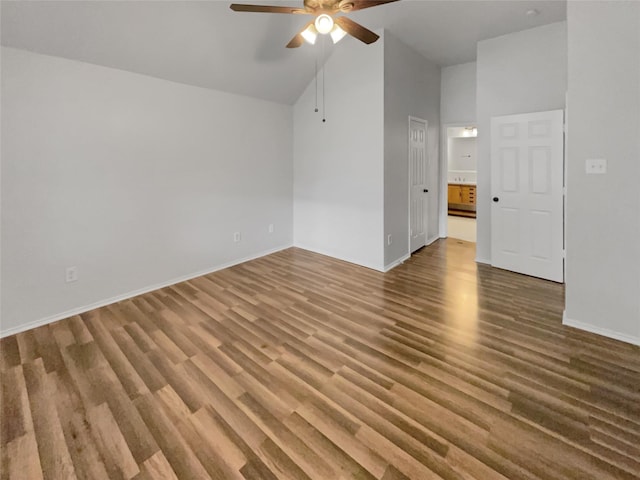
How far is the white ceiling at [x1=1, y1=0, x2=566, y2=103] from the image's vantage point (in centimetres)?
268

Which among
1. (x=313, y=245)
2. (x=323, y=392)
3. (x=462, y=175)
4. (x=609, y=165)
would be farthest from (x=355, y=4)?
(x=462, y=175)

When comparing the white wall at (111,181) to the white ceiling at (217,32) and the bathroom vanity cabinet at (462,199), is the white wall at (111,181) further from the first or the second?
the bathroom vanity cabinet at (462,199)

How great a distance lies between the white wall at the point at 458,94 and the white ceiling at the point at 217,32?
62 cm

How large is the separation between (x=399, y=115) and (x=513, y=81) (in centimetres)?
148

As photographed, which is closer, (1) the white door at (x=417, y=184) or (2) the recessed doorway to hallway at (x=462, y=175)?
(1) the white door at (x=417, y=184)

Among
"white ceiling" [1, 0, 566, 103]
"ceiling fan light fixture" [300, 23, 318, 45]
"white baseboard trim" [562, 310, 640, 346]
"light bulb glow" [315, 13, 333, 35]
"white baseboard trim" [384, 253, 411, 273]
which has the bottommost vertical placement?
"white baseboard trim" [562, 310, 640, 346]

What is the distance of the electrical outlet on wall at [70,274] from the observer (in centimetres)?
311

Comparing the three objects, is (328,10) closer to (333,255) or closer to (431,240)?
(333,255)

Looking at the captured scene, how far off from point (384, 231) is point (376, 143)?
1165mm

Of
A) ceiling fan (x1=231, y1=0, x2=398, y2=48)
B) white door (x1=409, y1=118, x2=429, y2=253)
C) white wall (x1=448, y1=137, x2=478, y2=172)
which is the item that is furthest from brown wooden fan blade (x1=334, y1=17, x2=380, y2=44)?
white wall (x1=448, y1=137, x2=478, y2=172)

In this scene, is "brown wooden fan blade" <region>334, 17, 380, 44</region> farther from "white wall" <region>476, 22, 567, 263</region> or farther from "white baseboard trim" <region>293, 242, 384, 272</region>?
"white baseboard trim" <region>293, 242, 384, 272</region>

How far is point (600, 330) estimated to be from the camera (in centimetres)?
260

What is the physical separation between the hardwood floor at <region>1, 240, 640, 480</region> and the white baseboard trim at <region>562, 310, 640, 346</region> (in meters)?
0.08

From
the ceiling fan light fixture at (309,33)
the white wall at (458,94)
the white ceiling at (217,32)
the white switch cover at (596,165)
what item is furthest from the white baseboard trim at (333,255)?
the white wall at (458,94)
